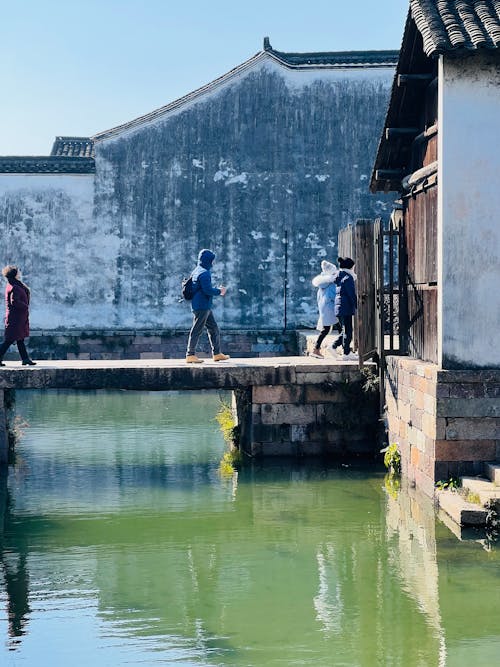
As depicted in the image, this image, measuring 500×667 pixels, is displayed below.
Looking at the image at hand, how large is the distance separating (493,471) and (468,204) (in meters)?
2.42

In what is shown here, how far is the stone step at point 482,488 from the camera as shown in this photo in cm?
844

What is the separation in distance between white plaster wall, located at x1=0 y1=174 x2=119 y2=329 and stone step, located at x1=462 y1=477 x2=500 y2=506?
14745mm

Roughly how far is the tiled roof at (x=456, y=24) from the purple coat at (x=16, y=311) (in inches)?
219

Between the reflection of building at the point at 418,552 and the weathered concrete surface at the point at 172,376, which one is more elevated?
the weathered concrete surface at the point at 172,376

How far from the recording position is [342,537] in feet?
28.6

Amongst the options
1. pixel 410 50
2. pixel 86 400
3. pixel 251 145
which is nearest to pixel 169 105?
pixel 251 145

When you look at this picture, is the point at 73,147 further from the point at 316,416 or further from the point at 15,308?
the point at 316,416

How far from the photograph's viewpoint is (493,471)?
898 cm

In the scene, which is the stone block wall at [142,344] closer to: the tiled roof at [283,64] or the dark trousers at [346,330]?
the tiled roof at [283,64]

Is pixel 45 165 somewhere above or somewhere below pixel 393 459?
above

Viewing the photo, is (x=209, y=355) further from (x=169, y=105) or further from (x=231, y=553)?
(x=231, y=553)

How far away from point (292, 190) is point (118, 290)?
4.44 m

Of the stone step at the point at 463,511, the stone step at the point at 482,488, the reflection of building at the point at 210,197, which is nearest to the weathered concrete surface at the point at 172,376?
the stone step at the point at 482,488

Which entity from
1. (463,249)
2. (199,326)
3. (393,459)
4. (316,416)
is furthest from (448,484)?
(199,326)
